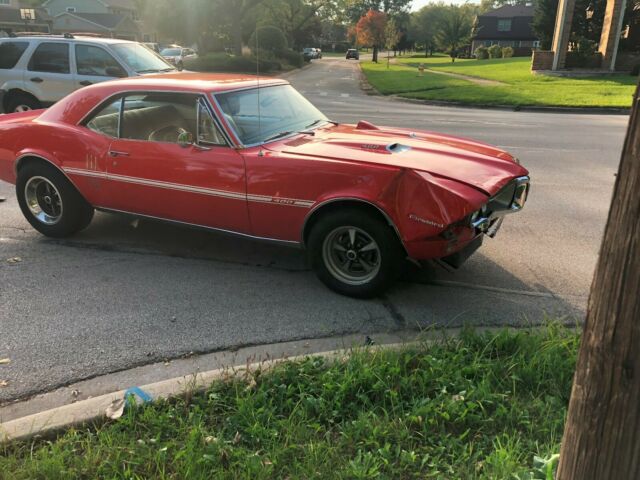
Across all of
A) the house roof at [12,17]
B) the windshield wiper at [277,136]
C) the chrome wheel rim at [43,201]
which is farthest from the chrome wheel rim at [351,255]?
the house roof at [12,17]

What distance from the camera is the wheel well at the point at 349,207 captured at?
3.95 m

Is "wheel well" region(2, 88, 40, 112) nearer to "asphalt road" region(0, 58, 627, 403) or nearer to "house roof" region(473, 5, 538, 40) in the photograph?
"asphalt road" region(0, 58, 627, 403)

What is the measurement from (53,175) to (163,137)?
1232mm

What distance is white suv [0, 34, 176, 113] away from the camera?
1016cm

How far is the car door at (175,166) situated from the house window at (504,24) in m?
83.7

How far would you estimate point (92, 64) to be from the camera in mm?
10242

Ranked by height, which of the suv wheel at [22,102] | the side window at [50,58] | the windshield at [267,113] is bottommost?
the suv wheel at [22,102]

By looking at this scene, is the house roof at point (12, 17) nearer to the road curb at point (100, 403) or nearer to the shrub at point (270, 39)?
the shrub at point (270, 39)

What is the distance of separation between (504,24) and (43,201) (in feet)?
278

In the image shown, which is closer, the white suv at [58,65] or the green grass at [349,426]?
the green grass at [349,426]

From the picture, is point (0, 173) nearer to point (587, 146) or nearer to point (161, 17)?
point (587, 146)

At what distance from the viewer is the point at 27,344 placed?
3.67 metres

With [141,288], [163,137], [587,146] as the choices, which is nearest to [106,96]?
[163,137]

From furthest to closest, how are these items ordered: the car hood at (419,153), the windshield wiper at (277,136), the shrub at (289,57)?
the shrub at (289,57) < the windshield wiper at (277,136) < the car hood at (419,153)
